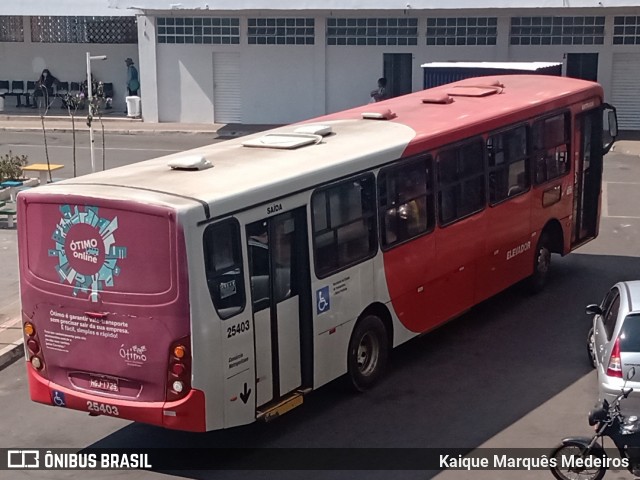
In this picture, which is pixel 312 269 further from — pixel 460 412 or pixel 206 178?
pixel 460 412

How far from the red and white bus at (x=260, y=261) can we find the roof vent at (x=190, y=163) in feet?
0.04

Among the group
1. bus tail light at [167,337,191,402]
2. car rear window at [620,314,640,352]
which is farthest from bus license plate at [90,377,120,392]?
car rear window at [620,314,640,352]

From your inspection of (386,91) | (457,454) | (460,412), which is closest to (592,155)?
(460,412)

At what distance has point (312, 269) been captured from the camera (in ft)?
35.3

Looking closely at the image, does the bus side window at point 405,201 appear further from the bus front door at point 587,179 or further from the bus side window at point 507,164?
the bus front door at point 587,179

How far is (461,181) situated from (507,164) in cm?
117

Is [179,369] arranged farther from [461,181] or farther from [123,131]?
[123,131]

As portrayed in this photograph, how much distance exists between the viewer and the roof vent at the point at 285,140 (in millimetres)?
11500

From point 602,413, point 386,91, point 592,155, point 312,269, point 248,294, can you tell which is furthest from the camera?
point 386,91

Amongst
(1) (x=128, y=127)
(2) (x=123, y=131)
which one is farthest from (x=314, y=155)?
(1) (x=128, y=127)

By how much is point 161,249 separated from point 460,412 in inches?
149

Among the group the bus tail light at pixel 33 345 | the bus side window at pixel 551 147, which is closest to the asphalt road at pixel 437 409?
the bus tail light at pixel 33 345

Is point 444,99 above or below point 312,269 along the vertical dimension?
above

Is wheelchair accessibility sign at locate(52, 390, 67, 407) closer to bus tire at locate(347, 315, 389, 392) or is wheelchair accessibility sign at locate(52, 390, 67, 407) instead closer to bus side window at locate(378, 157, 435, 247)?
bus tire at locate(347, 315, 389, 392)
